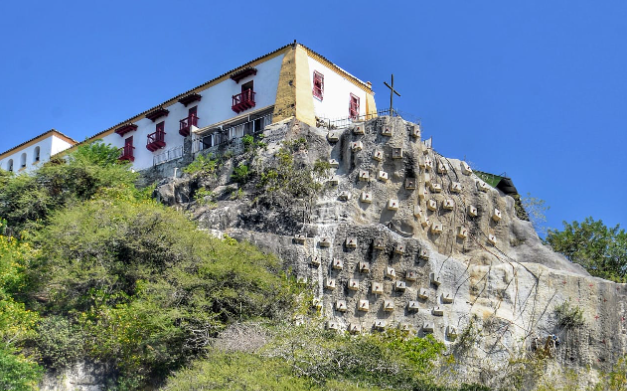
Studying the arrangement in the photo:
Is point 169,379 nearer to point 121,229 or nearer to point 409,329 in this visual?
point 121,229

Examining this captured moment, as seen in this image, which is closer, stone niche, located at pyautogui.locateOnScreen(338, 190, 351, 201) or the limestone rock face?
the limestone rock face

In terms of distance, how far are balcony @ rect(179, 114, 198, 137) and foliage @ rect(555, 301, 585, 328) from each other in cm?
1678

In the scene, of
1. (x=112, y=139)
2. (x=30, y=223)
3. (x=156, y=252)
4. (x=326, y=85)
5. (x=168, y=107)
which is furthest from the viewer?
(x=112, y=139)

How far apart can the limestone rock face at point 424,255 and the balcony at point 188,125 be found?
603 centimetres

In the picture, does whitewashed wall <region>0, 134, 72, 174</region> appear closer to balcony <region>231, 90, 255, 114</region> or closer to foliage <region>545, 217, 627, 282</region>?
balcony <region>231, 90, 255, 114</region>

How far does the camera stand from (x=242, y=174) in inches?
1153

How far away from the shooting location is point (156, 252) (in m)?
24.4

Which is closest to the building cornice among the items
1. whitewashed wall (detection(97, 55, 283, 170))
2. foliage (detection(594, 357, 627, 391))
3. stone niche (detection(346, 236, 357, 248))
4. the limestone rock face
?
whitewashed wall (detection(97, 55, 283, 170))

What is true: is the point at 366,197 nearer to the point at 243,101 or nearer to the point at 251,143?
the point at 251,143

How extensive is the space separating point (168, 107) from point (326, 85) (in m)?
7.72

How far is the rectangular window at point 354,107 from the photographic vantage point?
3376 centimetres

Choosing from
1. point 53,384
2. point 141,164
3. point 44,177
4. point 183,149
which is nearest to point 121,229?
point 53,384

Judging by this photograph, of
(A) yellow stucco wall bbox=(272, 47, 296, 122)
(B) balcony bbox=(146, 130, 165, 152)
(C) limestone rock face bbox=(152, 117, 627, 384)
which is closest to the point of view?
(C) limestone rock face bbox=(152, 117, 627, 384)

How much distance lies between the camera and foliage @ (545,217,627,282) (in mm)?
32625
